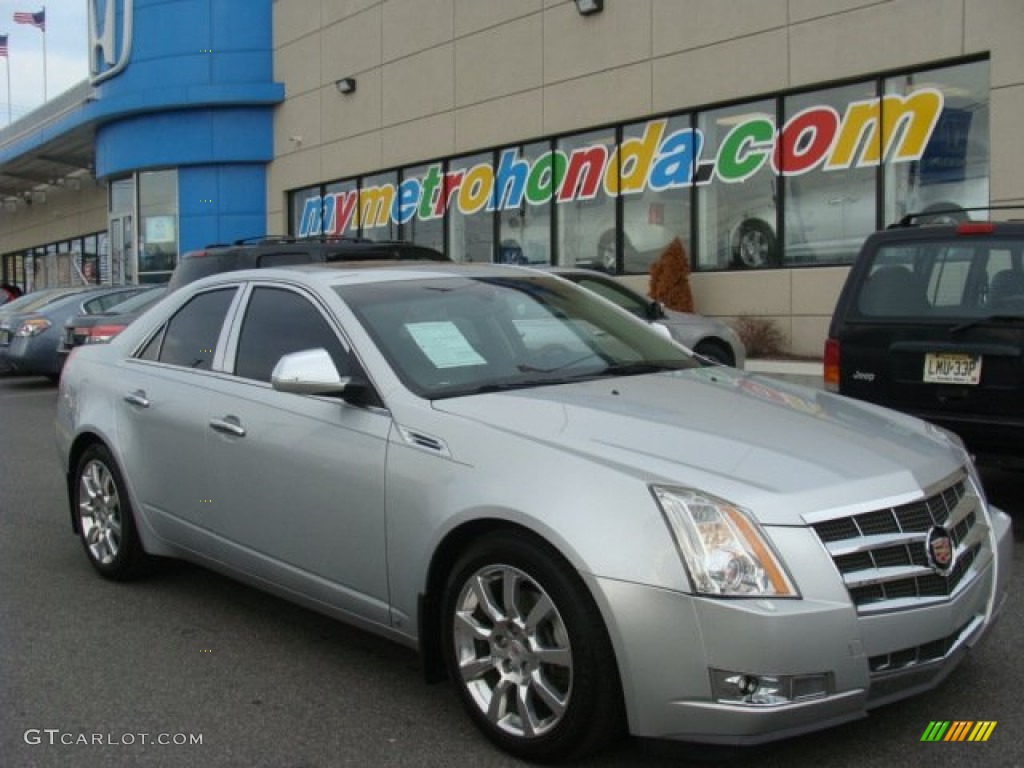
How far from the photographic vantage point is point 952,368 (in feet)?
20.2

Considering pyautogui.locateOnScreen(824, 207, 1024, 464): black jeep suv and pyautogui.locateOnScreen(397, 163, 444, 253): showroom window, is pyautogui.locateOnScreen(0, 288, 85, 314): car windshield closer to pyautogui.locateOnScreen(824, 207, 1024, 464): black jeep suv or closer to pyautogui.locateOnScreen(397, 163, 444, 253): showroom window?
pyautogui.locateOnScreen(397, 163, 444, 253): showroom window

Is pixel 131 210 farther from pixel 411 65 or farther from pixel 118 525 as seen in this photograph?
pixel 118 525

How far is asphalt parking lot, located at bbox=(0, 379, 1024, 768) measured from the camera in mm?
3398

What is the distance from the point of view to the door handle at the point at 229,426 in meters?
4.44

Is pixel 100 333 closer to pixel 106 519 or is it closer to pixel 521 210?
pixel 106 519

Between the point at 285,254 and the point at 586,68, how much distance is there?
30.9 ft

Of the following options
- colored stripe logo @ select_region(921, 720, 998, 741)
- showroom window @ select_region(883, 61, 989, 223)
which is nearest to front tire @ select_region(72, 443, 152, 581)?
colored stripe logo @ select_region(921, 720, 998, 741)

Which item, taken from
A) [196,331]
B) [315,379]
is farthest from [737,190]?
[315,379]

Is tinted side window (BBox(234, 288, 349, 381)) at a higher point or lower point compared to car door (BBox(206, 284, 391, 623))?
higher

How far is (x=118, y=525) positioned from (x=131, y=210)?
26206 millimetres

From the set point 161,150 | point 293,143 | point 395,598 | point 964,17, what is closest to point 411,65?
point 293,143

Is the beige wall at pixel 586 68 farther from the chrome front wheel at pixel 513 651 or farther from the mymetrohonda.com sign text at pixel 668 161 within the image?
the chrome front wheel at pixel 513 651

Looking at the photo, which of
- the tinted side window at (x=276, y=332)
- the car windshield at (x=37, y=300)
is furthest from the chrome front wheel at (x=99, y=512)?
the car windshield at (x=37, y=300)

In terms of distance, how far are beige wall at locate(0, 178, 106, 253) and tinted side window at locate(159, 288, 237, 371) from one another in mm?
33171
